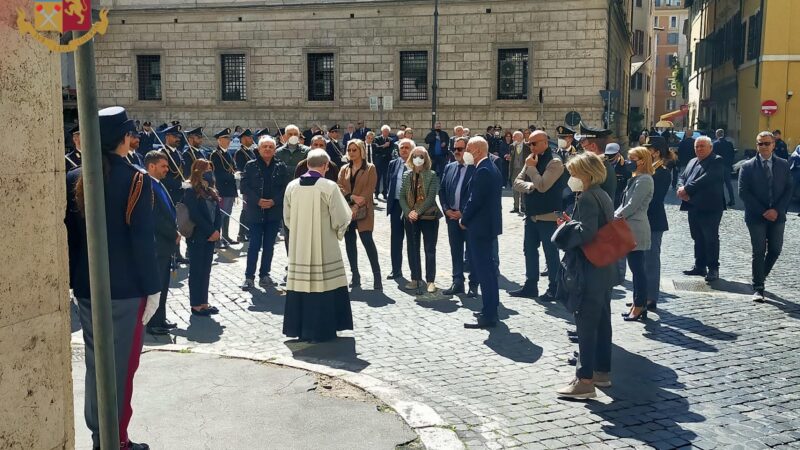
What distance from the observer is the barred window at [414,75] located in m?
34.2

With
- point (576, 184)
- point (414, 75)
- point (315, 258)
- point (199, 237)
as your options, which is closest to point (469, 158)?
point (315, 258)

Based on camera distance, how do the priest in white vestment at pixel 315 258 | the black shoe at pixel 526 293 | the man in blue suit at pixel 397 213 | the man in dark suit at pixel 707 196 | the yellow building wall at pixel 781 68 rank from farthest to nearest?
the yellow building wall at pixel 781 68 < the man in blue suit at pixel 397 213 < the man in dark suit at pixel 707 196 < the black shoe at pixel 526 293 < the priest in white vestment at pixel 315 258

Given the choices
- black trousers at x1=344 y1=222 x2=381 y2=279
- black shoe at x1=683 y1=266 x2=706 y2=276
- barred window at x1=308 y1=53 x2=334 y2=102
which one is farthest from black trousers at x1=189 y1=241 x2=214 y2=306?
barred window at x1=308 y1=53 x2=334 y2=102

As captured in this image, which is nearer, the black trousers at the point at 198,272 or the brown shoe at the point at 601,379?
the brown shoe at the point at 601,379

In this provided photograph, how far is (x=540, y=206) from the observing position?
10.2 meters

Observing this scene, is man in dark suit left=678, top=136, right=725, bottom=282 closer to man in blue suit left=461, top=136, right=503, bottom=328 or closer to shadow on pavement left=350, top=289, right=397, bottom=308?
man in blue suit left=461, top=136, right=503, bottom=328

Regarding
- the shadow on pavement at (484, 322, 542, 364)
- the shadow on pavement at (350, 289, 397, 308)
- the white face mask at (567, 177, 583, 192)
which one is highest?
the white face mask at (567, 177, 583, 192)

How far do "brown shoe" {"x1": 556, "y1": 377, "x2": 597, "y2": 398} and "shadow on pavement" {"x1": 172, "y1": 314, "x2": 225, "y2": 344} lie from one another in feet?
11.1

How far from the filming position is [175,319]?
356 inches

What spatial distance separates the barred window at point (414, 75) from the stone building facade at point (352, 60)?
0.13ft

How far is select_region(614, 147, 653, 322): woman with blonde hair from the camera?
28.6ft

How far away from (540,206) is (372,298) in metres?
2.21

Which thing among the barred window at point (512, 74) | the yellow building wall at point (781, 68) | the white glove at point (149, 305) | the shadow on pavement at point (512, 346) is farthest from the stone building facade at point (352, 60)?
the white glove at point (149, 305)

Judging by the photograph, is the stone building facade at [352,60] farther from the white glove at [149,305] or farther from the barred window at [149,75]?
the white glove at [149,305]
